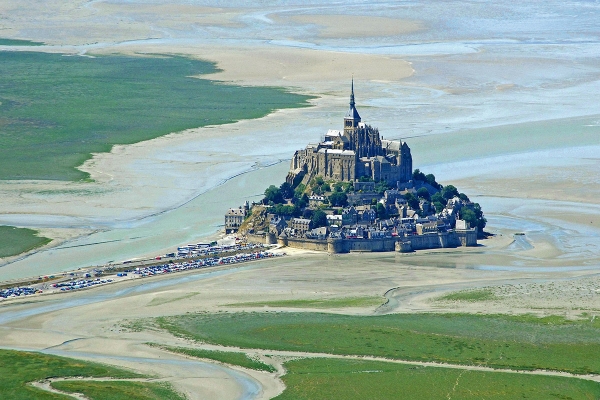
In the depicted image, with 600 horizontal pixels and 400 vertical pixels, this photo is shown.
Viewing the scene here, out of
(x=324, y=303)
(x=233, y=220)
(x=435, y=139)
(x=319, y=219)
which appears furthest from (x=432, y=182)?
(x=435, y=139)

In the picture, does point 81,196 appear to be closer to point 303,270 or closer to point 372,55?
point 303,270

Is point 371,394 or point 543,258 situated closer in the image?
point 371,394

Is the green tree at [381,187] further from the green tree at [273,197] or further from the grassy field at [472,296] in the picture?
the grassy field at [472,296]

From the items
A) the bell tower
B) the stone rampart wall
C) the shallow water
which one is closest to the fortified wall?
the stone rampart wall

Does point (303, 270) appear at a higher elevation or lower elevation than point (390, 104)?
lower

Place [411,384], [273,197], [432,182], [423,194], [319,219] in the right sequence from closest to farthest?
[411,384], [319,219], [273,197], [423,194], [432,182]

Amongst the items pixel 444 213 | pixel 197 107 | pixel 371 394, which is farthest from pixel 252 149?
pixel 371 394

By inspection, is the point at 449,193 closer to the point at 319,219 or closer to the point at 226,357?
the point at 319,219

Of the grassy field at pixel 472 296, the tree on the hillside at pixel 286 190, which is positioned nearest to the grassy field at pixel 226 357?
the grassy field at pixel 472 296
